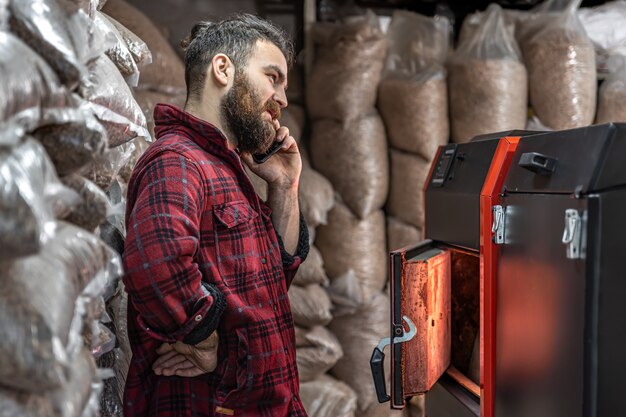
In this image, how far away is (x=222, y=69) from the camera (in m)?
1.61

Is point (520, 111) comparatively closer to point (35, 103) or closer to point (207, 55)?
point (207, 55)

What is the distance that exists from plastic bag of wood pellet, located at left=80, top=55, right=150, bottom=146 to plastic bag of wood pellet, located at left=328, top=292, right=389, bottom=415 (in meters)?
1.68

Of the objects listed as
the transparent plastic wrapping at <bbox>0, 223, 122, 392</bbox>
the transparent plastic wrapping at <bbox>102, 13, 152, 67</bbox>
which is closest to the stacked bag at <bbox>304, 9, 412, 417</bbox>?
the transparent plastic wrapping at <bbox>102, 13, 152, 67</bbox>

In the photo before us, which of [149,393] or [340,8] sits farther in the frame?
[340,8]

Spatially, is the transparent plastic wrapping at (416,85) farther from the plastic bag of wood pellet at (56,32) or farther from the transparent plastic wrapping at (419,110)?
the plastic bag of wood pellet at (56,32)

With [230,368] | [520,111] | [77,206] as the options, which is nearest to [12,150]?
[77,206]

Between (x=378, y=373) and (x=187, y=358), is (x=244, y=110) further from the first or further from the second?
(x=378, y=373)

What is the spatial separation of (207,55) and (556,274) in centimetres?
92

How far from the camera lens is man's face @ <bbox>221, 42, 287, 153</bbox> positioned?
5.27 feet

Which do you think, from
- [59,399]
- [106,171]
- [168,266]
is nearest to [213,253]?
[168,266]

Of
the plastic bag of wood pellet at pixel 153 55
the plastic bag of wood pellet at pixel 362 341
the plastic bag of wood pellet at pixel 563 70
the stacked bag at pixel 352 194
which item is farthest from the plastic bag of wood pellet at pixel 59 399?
the plastic bag of wood pellet at pixel 563 70

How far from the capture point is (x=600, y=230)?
41.6 inches

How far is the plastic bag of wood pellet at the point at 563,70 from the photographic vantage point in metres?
2.79

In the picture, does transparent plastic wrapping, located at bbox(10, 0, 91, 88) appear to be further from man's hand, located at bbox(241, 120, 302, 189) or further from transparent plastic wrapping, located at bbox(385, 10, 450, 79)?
transparent plastic wrapping, located at bbox(385, 10, 450, 79)
